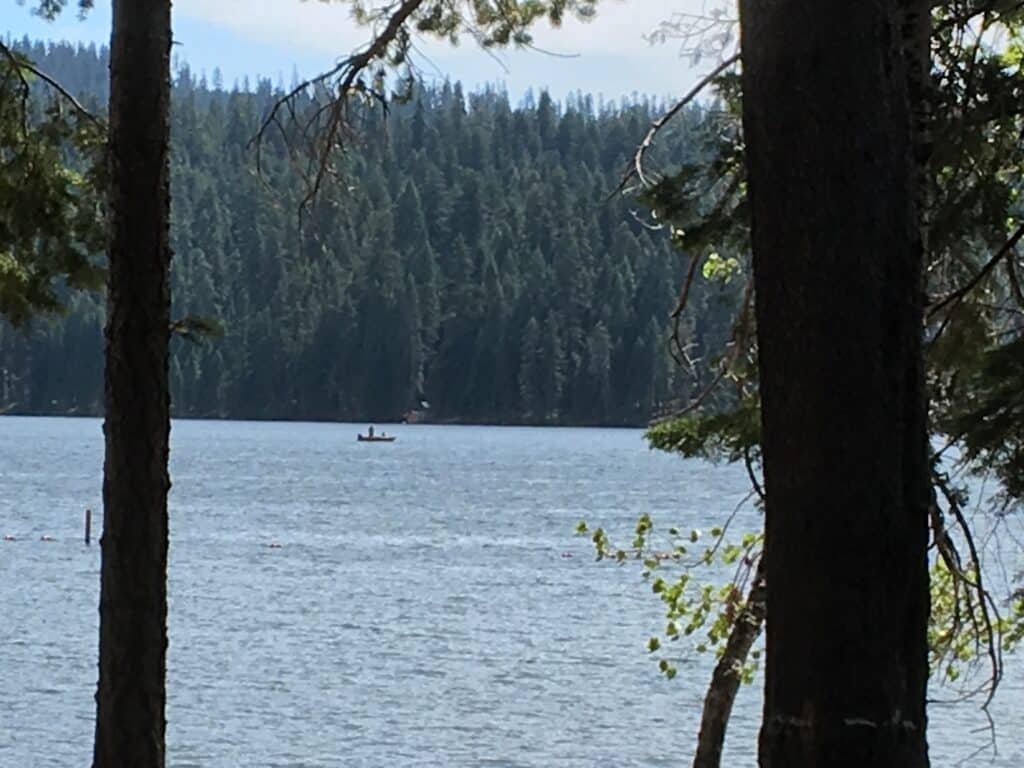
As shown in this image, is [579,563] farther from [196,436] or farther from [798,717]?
[196,436]

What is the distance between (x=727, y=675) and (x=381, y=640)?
18.4 metres

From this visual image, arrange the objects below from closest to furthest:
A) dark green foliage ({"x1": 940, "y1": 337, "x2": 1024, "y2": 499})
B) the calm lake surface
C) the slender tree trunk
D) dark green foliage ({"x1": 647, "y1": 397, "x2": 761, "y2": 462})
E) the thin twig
Answer: 1. dark green foliage ({"x1": 940, "y1": 337, "x2": 1024, "y2": 499})
2. dark green foliage ({"x1": 647, "y1": 397, "x2": 761, "y2": 462})
3. the thin twig
4. the slender tree trunk
5. the calm lake surface

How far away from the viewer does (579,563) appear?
3928 centimetres

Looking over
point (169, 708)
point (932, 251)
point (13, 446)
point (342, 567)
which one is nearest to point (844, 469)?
point (932, 251)

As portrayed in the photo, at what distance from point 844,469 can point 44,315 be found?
5.66 meters

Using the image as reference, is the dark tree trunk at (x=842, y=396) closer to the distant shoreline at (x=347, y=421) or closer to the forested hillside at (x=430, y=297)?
the forested hillside at (x=430, y=297)

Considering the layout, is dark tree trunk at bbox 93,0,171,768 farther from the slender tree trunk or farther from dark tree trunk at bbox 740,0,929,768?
the slender tree trunk

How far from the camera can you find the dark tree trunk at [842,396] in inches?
117

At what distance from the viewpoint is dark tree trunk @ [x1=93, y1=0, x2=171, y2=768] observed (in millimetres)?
5773

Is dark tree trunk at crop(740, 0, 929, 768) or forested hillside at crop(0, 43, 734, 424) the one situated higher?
forested hillside at crop(0, 43, 734, 424)

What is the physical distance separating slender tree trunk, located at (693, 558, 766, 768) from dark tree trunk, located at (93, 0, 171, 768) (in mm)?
3254

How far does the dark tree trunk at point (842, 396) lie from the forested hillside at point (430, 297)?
93.1 meters

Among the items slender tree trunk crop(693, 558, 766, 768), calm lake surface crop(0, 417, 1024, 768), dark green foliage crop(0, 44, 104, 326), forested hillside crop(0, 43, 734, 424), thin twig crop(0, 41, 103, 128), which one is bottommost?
calm lake surface crop(0, 417, 1024, 768)

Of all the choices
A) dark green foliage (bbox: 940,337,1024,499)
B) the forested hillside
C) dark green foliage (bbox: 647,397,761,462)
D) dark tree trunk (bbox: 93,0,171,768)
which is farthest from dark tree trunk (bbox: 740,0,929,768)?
the forested hillside
